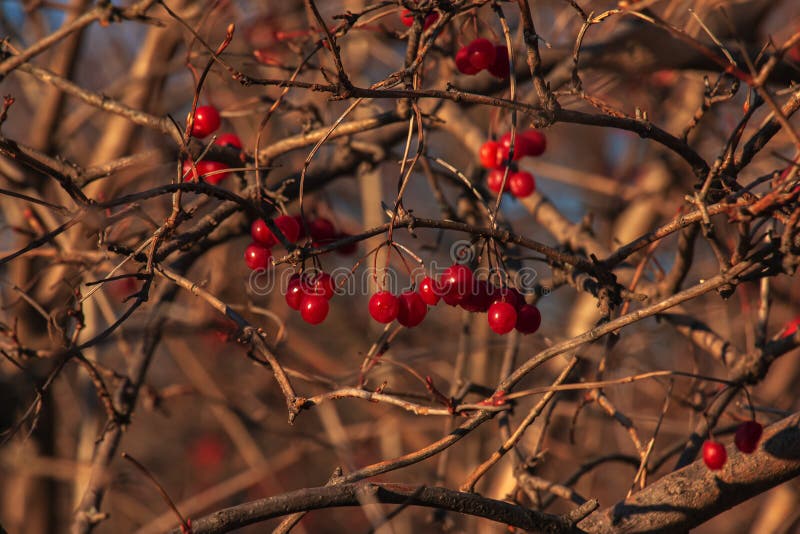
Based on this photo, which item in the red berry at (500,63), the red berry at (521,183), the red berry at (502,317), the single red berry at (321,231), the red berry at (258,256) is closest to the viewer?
the red berry at (502,317)

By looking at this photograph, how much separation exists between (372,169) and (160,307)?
2.67 ft

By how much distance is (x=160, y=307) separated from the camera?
2367mm

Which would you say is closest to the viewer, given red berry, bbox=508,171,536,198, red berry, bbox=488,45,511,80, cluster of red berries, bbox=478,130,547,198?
red berry, bbox=488,45,511,80

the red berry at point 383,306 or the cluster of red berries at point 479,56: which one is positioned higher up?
the cluster of red berries at point 479,56

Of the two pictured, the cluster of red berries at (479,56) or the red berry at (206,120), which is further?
the red berry at (206,120)

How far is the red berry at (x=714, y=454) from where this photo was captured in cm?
169

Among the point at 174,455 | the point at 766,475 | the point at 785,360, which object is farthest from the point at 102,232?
the point at 174,455

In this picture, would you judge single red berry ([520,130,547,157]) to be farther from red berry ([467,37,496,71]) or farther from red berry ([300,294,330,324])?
red berry ([300,294,330,324])

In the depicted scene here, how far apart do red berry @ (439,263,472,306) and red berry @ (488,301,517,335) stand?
0.07m

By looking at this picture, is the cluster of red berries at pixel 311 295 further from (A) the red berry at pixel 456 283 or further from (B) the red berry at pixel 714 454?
(B) the red berry at pixel 714 454

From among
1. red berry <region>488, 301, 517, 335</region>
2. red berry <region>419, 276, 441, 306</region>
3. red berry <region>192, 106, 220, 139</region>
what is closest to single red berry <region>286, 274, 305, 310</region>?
red berry <region>419, 276, 441, 306</region>

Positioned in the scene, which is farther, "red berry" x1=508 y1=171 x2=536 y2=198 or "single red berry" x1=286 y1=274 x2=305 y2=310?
"red berry" x1=508 y1=171 x2=536 y2=198

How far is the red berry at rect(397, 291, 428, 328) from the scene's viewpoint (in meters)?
1.69

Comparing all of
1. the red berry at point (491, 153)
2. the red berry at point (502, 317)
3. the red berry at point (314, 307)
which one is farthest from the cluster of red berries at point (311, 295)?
the red berry at point (491, 153)
